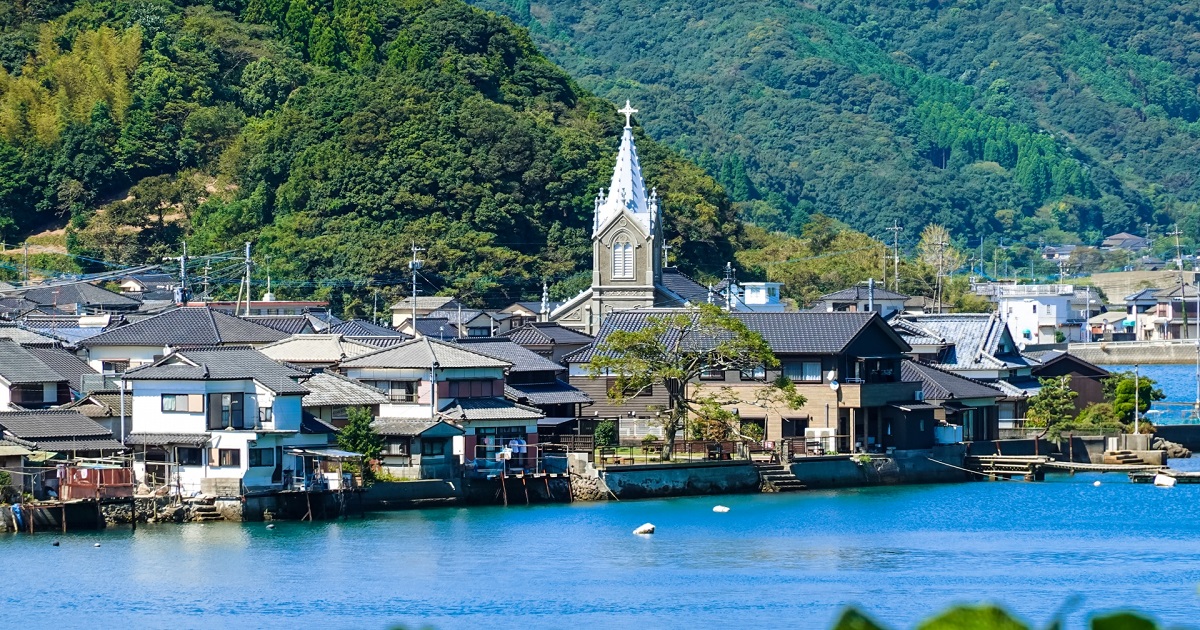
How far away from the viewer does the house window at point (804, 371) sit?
4306 cm

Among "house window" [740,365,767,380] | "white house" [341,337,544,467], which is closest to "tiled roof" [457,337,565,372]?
"white house" [341,337,544,467]

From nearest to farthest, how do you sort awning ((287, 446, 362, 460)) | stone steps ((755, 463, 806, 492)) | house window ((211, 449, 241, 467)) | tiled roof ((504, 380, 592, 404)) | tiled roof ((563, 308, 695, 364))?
house window ((211, 449, 241, 467)), awning ((287, 446, 362, 460)), stone steps ((755, 463, 806, 492)), tiled roof ((504, 380, 592, 404)), tiled roof ((563, 308, 695, 364))

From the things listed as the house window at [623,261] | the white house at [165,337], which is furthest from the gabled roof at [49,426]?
the house window at [623,261]

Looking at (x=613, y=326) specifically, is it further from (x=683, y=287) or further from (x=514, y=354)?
(x=683, y=287)

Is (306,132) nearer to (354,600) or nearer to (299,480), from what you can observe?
(299,480)

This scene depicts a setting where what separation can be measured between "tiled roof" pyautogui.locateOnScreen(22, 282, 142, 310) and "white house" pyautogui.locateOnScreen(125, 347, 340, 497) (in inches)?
1214

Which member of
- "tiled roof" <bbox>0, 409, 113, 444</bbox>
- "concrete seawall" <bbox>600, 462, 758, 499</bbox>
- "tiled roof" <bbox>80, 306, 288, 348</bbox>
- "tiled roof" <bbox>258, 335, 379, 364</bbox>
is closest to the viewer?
"tiled roof" <bbox>0, 409, 113, 444</bbox>

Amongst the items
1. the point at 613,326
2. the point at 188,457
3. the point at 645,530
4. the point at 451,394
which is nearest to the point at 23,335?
the point at 188,457

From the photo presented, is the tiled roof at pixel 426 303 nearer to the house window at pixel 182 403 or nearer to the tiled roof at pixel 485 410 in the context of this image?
the tiled roof at pixel 485 410

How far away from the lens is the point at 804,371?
43.2 meters

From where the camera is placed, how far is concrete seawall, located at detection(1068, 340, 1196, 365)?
106 m

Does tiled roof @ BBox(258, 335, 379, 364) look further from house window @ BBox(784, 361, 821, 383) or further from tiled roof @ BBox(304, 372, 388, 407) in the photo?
house window @ BBox(784, 361, 821, 383)

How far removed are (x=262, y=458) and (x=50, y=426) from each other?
4.81 m

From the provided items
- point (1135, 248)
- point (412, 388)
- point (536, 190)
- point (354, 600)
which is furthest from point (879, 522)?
point (1135, 248)
